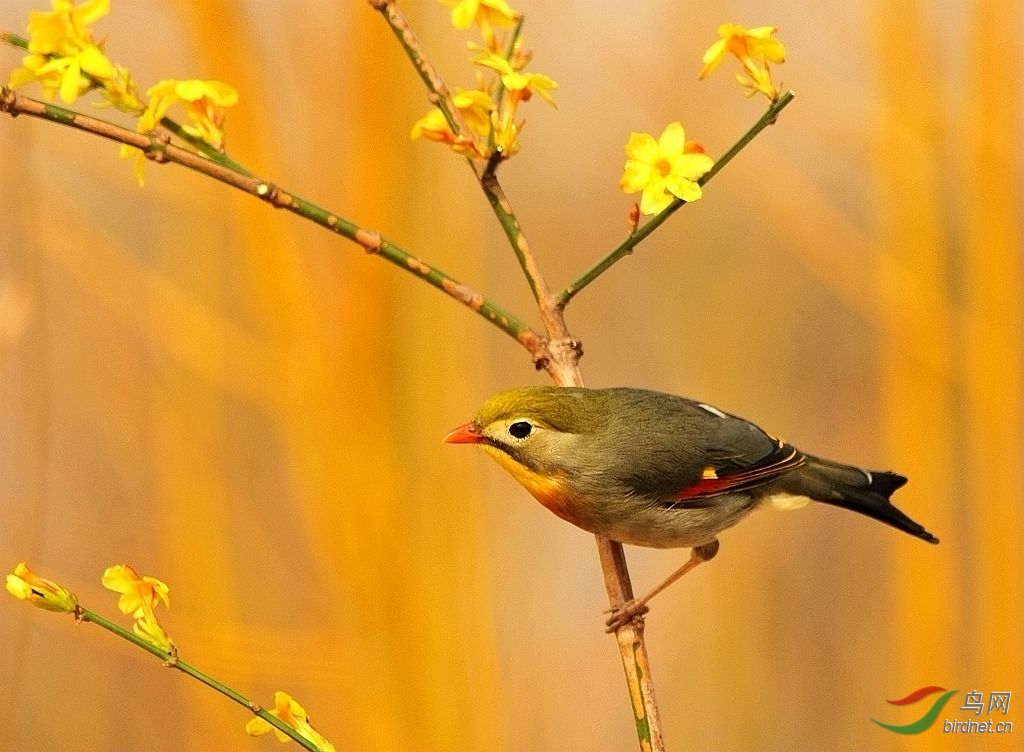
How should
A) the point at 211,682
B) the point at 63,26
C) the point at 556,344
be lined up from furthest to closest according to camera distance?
the point at 556,344 < the point at 63,26 < the point at 211,682

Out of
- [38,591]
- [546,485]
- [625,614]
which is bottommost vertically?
[38,591]

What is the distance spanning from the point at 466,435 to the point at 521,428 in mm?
106

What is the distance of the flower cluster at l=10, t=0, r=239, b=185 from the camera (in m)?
1.33

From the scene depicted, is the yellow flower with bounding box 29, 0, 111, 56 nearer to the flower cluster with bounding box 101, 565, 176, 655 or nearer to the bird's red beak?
the flower cluster with bounding box 101, 565, 176, 655

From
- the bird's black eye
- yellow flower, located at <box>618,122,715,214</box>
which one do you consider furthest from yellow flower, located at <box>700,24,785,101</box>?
the bird's black eye

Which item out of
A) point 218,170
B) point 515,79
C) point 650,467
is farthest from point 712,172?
point 650,467

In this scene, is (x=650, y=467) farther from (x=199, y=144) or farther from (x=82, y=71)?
(x=82, y=71)

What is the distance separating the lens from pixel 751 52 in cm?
147

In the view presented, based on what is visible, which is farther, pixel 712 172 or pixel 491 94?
pixel 491 94

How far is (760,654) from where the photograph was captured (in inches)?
151

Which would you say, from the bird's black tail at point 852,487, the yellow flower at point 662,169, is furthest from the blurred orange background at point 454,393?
the yellow flower at point 662,169

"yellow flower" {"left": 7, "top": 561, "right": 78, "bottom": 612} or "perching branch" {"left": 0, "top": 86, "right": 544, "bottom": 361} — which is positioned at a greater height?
"perching branch" {"left": 0, "top": 86, "right": 544, "bottom": 361}

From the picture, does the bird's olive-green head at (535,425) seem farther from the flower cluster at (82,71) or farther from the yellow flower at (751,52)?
the flower cluster at (82,71)

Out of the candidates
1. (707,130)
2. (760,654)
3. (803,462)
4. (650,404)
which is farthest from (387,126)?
(760,654)
